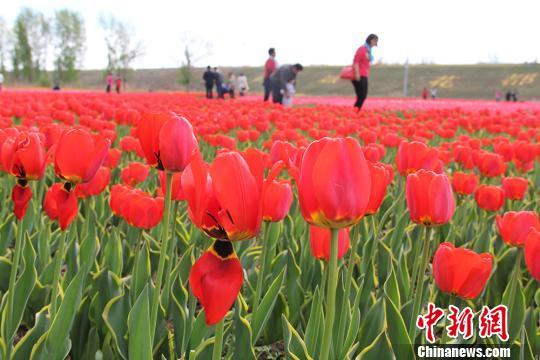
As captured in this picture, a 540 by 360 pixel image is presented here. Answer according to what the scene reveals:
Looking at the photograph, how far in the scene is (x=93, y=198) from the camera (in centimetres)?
334

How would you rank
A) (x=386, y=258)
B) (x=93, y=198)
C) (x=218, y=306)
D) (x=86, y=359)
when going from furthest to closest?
1. (x=93, y=198)
2. (x=386, y=258)
3. (x=86, y=359)
4. (x=218, y=306)

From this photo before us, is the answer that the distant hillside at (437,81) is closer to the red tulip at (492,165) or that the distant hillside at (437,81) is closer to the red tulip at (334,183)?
the red tulip at (492,165)

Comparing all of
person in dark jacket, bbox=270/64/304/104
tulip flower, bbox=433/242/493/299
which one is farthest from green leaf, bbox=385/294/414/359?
person in dark jacket, bbox=270/64/304/104

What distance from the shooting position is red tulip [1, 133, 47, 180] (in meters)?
1.57

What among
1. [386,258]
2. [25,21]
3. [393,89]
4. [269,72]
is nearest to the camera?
[386,258]

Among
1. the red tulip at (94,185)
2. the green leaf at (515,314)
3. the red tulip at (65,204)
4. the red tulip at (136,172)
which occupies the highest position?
the red tulip at (65,204)

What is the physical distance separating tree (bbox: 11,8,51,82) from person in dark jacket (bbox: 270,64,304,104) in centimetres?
6515

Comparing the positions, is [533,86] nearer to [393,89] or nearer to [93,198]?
[393,89]

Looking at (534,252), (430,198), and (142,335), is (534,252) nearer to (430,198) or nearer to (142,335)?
(430,198)

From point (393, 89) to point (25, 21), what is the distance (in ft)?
169

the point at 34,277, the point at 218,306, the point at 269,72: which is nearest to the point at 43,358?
the point at 34,277

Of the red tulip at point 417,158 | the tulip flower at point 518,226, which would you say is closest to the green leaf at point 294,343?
the tulip flower at point 518,226

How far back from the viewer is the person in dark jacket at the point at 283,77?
547 inches

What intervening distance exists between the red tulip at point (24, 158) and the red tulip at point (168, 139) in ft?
1.32
